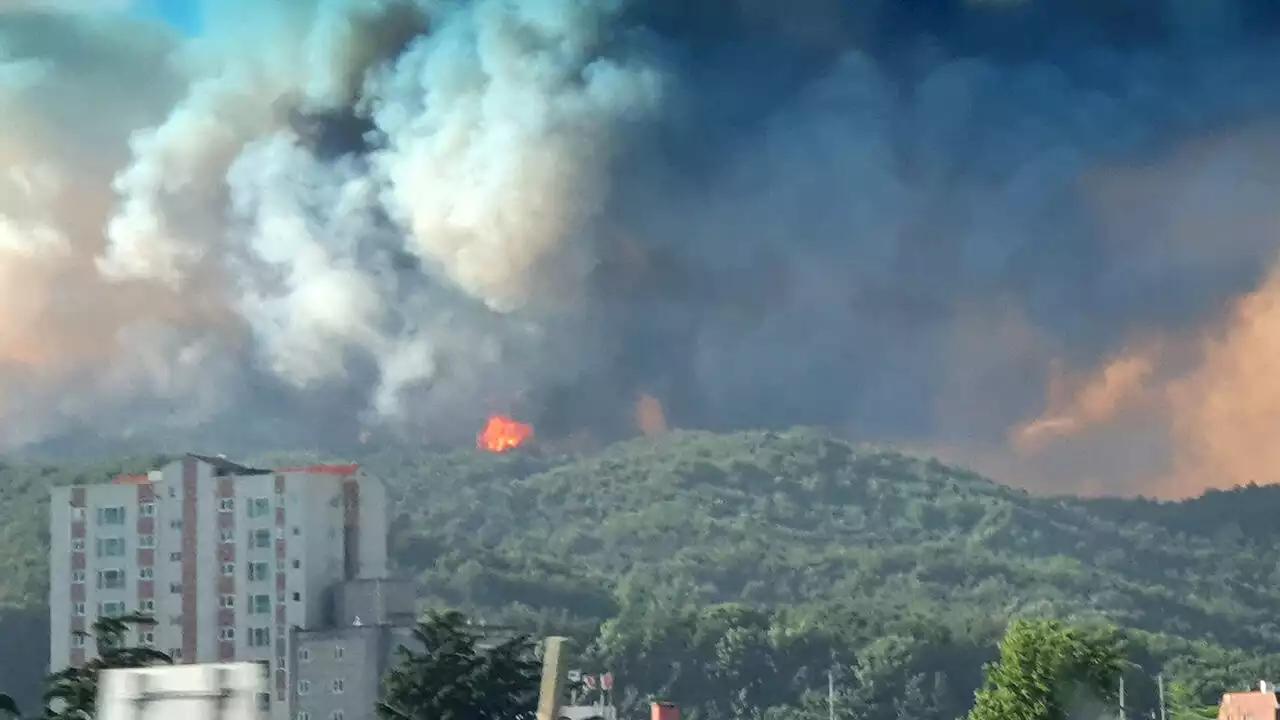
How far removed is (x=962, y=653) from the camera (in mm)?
102750

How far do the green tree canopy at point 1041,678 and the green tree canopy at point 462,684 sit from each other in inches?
461

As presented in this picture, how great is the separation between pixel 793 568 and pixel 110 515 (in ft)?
232

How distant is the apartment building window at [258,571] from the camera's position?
234ft

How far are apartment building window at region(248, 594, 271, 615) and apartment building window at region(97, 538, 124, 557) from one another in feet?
24.6

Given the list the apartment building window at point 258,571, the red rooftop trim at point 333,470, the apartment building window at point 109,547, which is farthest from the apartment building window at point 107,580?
the red rooftop trim at point 333,470

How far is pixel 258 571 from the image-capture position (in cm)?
7144

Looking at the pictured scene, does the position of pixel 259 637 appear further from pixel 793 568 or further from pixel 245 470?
pixel 793 568

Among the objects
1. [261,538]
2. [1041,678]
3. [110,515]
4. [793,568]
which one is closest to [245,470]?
[261,538]

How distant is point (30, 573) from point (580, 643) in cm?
2706

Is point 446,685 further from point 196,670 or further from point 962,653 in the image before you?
point 962,653

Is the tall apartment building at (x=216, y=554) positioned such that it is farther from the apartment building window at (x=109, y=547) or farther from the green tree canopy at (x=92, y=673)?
the green tree canopy at (x=92, y=673)

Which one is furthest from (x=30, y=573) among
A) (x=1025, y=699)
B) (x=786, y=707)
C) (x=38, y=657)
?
(x=1025, y=699)

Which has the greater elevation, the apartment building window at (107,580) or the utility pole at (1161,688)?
the apartment building window at (107,580)

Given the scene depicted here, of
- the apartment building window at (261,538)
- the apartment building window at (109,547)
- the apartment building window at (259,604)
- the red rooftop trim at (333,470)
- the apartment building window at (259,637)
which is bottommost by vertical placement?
the apartment building window at (259,637)
